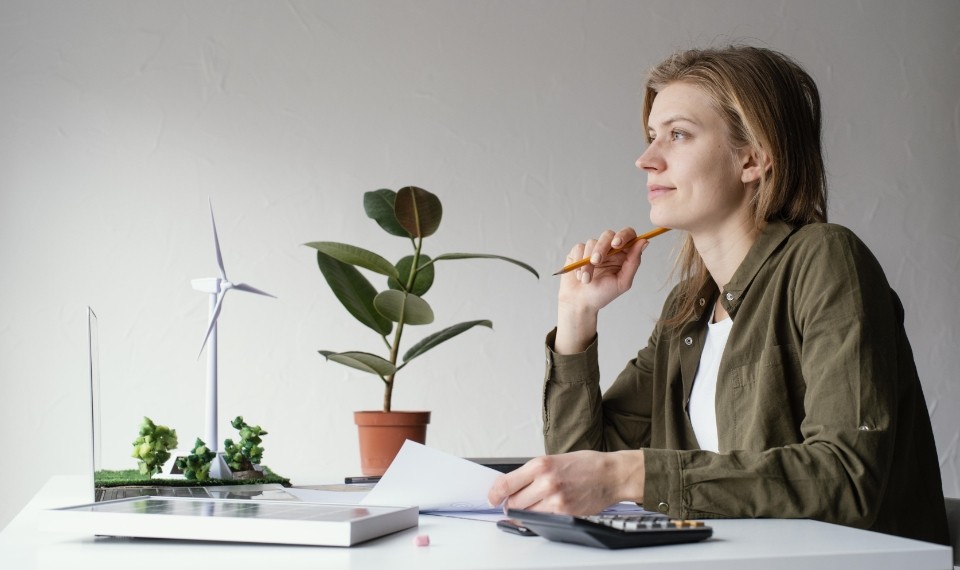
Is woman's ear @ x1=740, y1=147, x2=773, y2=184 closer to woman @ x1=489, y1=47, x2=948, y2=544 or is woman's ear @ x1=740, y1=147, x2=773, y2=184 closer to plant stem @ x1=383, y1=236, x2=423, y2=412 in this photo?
woman @ x1=489, y1=47, x2=948, y2=544

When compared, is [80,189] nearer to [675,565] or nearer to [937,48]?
[675,565]

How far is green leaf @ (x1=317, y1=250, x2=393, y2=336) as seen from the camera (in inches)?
58.2

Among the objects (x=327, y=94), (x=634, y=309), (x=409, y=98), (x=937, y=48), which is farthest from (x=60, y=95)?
(x=937, y=48)

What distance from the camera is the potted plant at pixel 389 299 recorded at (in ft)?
4.44

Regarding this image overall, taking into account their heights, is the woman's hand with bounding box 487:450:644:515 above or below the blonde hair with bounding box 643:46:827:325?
below

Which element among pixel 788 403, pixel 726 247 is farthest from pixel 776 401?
pixel 726 247

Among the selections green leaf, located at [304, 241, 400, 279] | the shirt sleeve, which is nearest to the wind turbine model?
green leaf, located at [304, 241, 400, 279]

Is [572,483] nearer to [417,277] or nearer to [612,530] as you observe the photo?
[612,530]

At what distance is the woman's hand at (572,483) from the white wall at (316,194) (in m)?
1.62

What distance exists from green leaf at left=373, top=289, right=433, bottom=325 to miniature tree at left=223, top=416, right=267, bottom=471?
266mm

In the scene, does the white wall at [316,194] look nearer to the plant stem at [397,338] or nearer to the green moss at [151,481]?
the plant stem at [397,338]

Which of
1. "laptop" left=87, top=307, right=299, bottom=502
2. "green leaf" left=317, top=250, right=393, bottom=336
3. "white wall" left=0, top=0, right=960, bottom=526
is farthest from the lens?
"white wall" left=0, top=0, right=960, bottom=526

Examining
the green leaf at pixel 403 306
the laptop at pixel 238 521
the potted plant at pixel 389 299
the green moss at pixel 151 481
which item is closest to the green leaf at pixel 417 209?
the potted plant at pixel 389 299

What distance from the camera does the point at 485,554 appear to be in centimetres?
56
